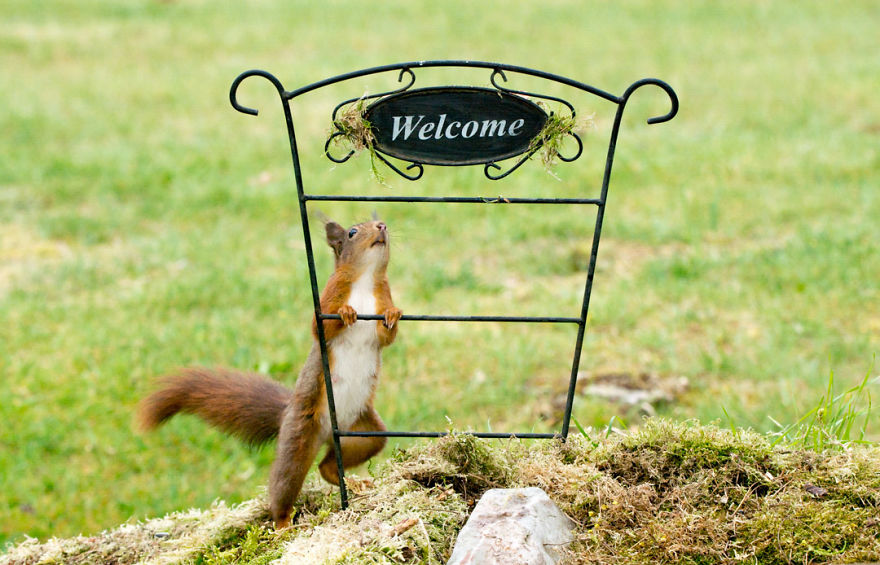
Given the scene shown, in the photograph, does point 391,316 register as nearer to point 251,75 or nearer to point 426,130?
point 426,130

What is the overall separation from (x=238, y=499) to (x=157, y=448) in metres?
0.67

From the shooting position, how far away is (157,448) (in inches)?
181

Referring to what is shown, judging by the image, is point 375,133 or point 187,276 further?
point 187,276

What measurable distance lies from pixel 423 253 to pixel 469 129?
3.81 metres

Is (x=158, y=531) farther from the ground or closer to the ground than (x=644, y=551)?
closer to the ground

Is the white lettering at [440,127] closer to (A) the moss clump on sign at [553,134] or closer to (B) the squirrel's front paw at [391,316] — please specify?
(A) the moss clump on sign at [553,134]

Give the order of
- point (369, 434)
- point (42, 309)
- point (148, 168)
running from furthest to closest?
1. point (148, 168)
2. point (42, 309)
3. point (369, 434)

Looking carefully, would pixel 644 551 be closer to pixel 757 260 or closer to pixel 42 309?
pixel 757 260

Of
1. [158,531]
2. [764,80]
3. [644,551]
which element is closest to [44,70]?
[764,80]

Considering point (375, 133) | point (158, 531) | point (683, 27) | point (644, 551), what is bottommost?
point (158, 531)

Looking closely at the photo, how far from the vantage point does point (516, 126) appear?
2.58 metres

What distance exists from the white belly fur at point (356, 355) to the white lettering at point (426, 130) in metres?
0.49

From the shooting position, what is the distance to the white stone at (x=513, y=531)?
2.34m

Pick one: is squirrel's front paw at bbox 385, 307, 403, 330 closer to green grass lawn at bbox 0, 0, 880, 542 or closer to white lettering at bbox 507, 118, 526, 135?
white lettering at bbox 507, 118, 526, 135
